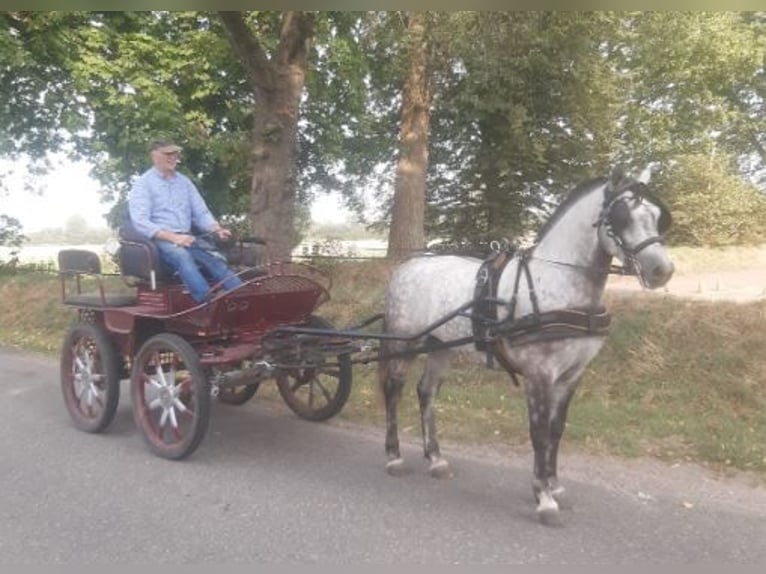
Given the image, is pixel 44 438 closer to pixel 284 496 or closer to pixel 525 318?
pixel 284 496

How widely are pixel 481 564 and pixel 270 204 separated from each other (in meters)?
6.11

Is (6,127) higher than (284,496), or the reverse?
(6,127)

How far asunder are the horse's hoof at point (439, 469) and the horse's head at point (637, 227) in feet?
5.84

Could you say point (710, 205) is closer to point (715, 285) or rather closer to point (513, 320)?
point (715, 285)

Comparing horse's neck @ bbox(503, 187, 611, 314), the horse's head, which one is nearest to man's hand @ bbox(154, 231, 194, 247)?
horse's neck @ bbox(503, 187, 611, 314)

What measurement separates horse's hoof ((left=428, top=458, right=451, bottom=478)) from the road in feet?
0.24

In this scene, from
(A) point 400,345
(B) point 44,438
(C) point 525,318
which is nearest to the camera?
(C) point 525,318

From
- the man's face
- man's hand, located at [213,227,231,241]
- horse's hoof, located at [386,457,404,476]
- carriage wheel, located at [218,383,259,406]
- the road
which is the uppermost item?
the man's face

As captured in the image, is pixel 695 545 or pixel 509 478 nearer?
pixel 695 545

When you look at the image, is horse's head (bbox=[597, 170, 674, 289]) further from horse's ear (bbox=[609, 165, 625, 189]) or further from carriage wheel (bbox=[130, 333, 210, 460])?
carriage wheel (bbox=[130, 333, 210, 460])

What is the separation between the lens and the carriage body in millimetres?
4996

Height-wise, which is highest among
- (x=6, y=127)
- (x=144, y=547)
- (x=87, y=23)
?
(x=87, y=23)

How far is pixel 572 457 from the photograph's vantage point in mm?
5086

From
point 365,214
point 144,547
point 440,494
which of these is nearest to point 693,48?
point 365,214
